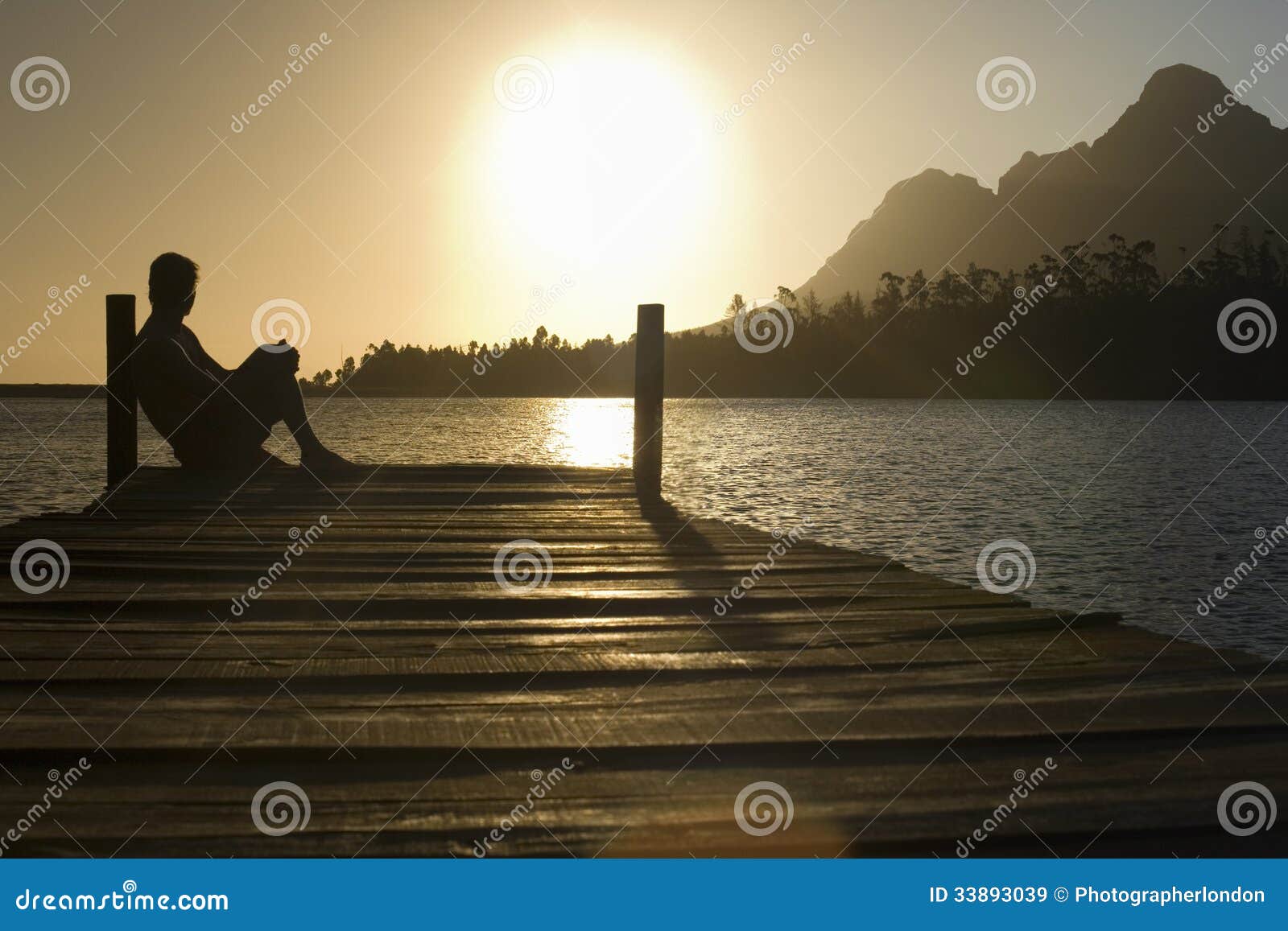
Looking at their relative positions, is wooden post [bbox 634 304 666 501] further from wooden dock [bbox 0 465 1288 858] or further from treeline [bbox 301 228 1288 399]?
treeline [bbox 301 228 1288 399]

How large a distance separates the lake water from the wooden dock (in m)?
5.89

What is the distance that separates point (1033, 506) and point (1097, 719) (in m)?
16.7

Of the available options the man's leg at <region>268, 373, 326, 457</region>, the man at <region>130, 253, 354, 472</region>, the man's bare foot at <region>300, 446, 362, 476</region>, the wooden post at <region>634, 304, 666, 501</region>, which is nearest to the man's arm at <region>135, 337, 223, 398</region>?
the man at <region>130, 253, 354, 472</region>

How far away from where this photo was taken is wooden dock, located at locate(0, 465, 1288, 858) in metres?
2.36

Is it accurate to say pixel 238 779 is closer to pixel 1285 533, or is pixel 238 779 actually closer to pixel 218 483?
pixel 218 483

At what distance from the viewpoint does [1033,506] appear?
1884cm

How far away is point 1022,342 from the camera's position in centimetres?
12494

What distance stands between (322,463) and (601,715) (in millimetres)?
7177

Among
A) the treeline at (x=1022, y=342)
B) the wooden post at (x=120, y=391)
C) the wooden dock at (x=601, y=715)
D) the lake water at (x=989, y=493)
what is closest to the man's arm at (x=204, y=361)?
the wooden post at (x=120, y=391)

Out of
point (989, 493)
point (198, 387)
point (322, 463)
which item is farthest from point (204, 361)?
point (989, 493)

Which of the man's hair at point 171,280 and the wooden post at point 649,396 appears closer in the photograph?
the man's hair at point 171,280

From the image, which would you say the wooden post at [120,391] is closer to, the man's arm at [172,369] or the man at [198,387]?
the man at [198,387]

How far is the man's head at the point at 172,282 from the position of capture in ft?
25.5

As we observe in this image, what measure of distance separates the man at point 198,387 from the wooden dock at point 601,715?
115 inches
